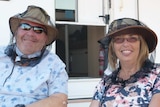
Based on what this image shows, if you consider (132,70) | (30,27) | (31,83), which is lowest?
(31,83)

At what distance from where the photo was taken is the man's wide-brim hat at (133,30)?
1868mm

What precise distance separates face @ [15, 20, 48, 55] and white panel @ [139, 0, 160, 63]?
177 cm

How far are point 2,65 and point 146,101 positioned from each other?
3.36 feet

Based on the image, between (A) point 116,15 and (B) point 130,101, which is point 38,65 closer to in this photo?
(B) point 130,101

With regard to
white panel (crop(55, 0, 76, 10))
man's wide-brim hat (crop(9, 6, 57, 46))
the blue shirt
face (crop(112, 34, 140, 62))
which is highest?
white panel (crop(55, 0, 76, 10))

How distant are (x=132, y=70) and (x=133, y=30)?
25cm

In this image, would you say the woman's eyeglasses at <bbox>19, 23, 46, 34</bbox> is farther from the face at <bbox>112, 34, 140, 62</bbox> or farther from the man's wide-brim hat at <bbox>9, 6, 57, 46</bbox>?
the face at <bbox>112, 34, 140, 62</bbox>

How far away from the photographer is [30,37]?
2199mm

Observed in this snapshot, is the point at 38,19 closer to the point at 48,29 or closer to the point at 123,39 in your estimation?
the point at 48,29

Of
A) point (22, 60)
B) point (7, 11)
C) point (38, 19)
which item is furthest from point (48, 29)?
point (7, 11)

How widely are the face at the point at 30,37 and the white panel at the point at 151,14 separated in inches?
69.9

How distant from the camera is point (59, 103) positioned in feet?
6.69

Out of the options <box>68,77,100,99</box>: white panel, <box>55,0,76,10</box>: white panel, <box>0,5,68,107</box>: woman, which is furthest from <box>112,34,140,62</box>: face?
<box>55,0,76,10</box>: white panel

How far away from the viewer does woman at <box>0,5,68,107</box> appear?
2.09 metres
